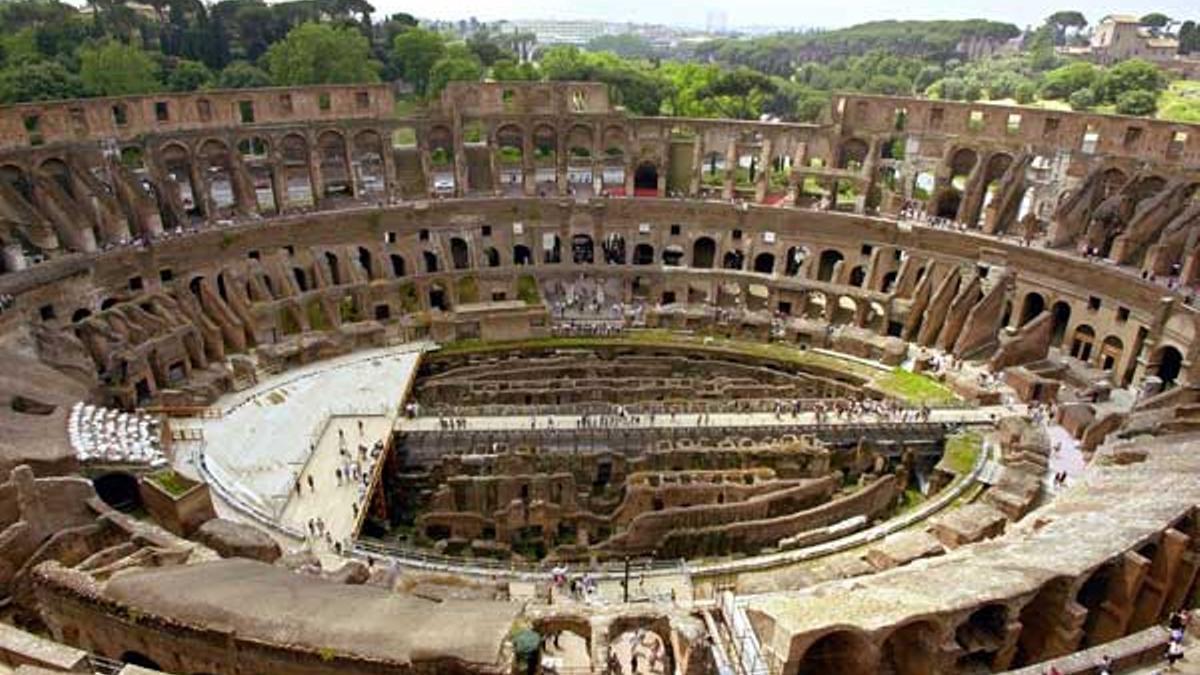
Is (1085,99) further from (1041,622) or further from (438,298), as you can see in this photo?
(1041,622)

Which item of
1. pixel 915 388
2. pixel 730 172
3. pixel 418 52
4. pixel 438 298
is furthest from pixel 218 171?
pixel 915 388

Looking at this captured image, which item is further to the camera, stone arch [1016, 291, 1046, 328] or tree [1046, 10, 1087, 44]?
tree [1046, 10, 1087, 44]

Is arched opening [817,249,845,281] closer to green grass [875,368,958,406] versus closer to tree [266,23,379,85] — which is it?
green grass [875,368,958,406]

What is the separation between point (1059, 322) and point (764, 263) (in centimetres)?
1386

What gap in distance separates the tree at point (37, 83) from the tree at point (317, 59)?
12400 millimetres

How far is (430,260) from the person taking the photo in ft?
137

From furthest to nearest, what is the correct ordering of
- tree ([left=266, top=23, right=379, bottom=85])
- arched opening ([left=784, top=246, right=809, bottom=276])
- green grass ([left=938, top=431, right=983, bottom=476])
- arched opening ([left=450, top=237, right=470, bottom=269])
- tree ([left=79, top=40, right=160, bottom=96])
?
tree ([left=266, top=23, right=379, bottom=85]) < tree ([left=79, top=40, right=160, bottom=96]) < arched opening ([left=450, top=237, right=470, bottom=269]) < arched opening ([left=784, top=246, right=809, bottom=276]) < green grass ([left=938, top=431, right=983, bottom=476])

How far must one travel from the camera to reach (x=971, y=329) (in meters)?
34.1

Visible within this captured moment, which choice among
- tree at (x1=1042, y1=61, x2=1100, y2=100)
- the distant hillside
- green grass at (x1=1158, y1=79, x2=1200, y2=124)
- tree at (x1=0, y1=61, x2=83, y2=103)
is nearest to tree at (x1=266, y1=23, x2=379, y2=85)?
tree at (x1=0, y1=61, x2=83, y2=103)

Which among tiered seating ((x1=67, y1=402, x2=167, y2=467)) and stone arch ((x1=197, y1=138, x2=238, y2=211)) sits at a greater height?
stone arch ((x1=197, y1=138, x2=238, y2=211))

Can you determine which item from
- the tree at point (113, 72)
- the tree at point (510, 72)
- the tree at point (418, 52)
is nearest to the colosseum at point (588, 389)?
the tree at point (113, 72)

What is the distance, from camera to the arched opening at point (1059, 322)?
115 ft

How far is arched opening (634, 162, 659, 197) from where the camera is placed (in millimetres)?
45938

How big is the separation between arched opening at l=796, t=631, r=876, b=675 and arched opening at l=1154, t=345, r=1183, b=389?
2266 cm
